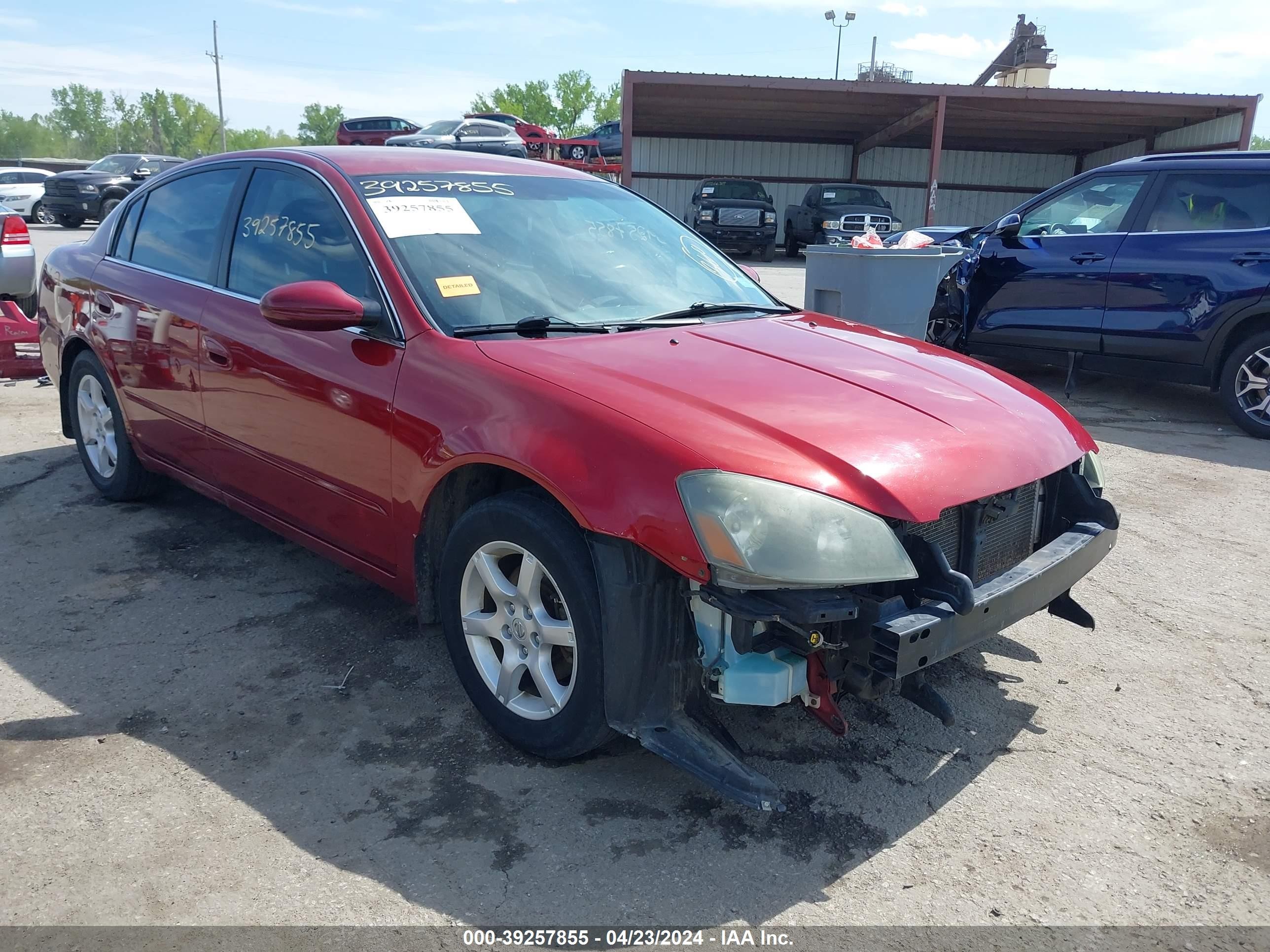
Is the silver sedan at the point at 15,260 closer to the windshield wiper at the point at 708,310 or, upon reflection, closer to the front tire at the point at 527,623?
the windshield wiper at the point at 708,310

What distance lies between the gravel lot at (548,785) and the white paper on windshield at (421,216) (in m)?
1.45

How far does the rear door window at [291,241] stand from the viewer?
319 cm

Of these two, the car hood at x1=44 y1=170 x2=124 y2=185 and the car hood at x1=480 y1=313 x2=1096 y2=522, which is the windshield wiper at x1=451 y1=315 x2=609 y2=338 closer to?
the car hood at x1=480 y1=313 x2=1096 y2=522

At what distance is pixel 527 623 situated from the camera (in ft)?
8.67

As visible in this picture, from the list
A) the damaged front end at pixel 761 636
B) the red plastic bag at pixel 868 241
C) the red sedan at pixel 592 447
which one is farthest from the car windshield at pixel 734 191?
the damaged front end at pixel 761 636

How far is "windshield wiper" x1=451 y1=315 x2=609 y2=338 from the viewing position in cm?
290

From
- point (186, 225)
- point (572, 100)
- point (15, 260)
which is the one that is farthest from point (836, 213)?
point (572, 100)

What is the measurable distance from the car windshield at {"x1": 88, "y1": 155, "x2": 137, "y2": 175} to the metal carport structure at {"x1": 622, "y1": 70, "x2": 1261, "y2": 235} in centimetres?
1363

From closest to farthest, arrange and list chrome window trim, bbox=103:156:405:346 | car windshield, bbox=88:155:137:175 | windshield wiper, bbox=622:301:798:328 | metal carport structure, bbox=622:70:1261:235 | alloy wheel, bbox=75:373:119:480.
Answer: chrome window trim, bbox=103:156:405:346 < windshield wiper, bbox=622:301:798:328 < alloy wheel, bbox=75:373:119:480 < metal carport structure, bbox=622:70:1261:235 < car windshield, bbox=88:155:137:175

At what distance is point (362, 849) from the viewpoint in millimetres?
2365

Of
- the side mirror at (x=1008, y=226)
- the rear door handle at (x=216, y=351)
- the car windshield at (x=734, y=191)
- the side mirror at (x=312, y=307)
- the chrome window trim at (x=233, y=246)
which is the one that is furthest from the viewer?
the car windshield at (x=734, y=191)

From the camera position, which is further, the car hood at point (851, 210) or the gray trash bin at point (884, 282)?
the car hood at point (851, 210)

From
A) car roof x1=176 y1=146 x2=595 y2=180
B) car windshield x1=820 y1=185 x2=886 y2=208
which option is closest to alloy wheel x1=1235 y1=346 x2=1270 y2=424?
car roof x1=176 y1=146 x2=595 y2=180

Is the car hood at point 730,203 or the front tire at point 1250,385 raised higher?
the car hood at point 730,203
